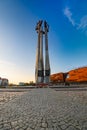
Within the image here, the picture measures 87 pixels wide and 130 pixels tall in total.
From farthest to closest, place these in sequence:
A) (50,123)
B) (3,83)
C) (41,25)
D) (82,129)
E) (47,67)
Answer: (41,25)
(47,67)
(3,83)
(50,123)
(82,129)

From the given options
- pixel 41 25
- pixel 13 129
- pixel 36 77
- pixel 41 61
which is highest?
pixel 41 25

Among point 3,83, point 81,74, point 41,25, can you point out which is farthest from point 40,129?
point 41,25

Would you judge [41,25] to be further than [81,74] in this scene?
Yes

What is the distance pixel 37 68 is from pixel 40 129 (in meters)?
55.2

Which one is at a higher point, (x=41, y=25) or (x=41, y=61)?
(x=41, y=25)

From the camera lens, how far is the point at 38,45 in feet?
200

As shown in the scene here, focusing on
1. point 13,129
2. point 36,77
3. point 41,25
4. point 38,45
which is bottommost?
point 13,129

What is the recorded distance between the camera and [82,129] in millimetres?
4387

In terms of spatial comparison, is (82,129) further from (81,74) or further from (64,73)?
(64,73)

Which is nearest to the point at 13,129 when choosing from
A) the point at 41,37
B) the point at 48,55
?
Result: the point at 48,55

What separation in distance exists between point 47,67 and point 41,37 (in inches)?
484

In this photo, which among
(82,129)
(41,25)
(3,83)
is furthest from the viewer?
(41,25)

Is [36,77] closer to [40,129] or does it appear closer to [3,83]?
[3,83]

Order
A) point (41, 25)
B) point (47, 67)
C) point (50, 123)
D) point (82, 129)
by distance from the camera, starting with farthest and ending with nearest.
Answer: point (41, 25) < point (47, 67) < point (50, 123) < point (82, 129)
